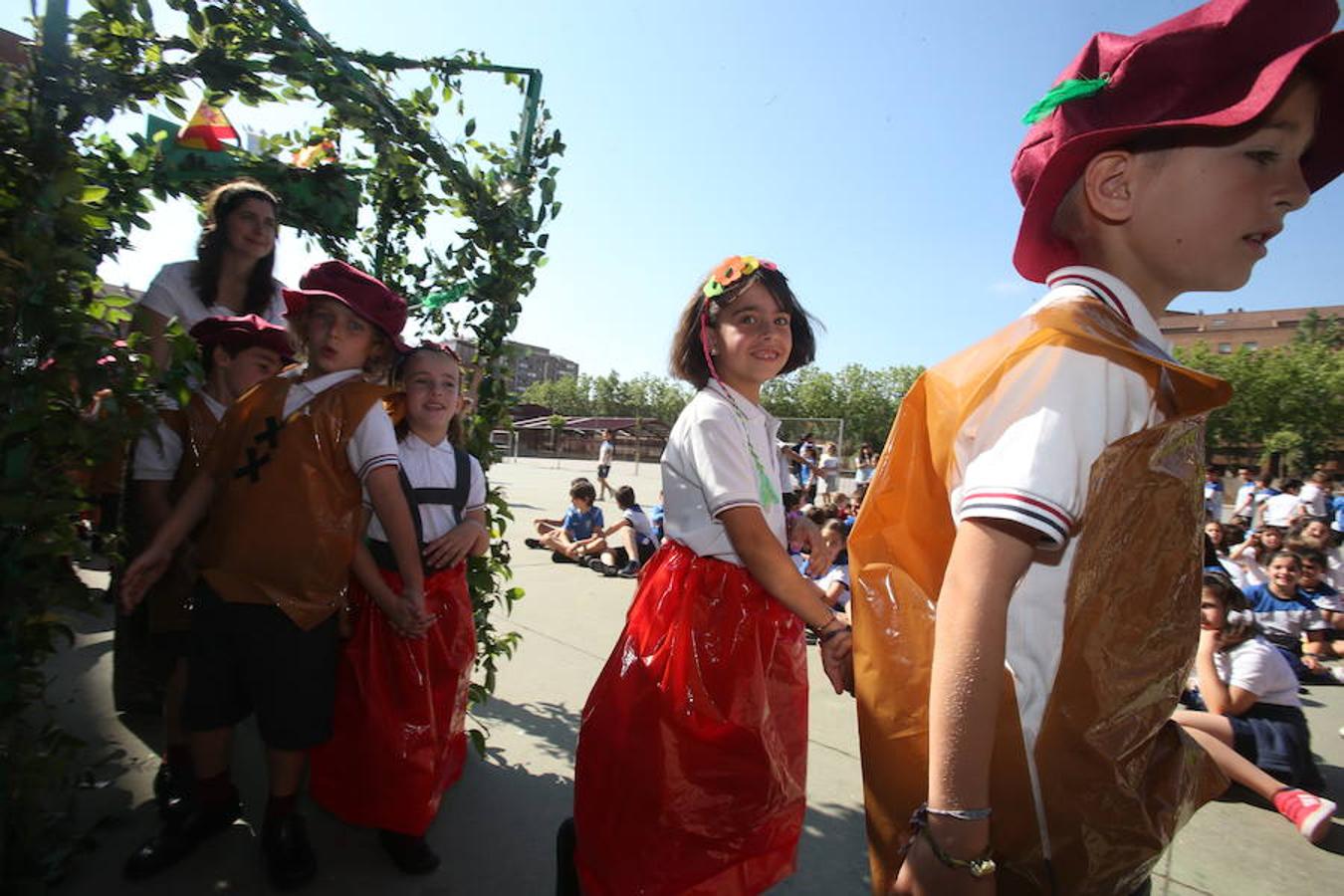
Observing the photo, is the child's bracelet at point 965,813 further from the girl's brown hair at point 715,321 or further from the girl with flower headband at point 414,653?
the girl with flower headband at point 414,653

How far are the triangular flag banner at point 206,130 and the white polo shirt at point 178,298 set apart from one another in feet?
1.58

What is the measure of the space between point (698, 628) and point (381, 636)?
1220mm

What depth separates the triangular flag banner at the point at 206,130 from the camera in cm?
272

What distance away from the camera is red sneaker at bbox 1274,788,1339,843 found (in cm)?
280

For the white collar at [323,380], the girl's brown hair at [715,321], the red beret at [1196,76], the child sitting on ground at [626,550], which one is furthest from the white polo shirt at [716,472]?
the child sitting on ground at [626,550]

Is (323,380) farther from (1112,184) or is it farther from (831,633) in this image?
(1112,184)

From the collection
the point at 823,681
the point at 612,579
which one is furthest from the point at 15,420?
the point at 612,579

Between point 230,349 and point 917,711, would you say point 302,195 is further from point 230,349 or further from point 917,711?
point 917,711

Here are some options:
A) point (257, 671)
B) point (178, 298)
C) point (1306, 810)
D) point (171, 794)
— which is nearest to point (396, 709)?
point (257, 671)

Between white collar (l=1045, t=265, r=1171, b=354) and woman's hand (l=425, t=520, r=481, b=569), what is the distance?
203 cm

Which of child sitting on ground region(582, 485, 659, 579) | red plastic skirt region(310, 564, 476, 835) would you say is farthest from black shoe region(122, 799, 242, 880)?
child sitting on ground region(582, 485, 659, 579)

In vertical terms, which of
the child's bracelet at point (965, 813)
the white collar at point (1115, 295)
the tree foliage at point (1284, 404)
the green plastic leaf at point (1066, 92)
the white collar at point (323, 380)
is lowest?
the child's bracelet at point (965, 813)

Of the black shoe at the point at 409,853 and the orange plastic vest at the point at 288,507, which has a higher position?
the orange plastic vest at the point at 288,507

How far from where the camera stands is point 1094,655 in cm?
86
